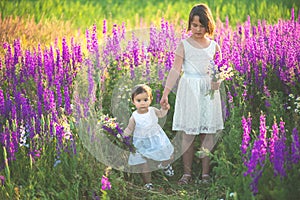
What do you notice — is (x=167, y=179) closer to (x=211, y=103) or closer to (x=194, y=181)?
(x=194, y=181)

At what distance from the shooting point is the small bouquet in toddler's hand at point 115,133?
378 cm

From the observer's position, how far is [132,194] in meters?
3.74

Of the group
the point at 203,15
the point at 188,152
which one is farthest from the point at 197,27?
the point at 188,152

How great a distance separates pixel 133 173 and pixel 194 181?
0.55 meters

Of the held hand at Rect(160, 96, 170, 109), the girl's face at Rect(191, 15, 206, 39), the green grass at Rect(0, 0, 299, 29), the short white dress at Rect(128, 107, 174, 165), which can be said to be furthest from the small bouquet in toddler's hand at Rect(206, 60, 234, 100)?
the green grass at Rect(0, 0, 299, 29)

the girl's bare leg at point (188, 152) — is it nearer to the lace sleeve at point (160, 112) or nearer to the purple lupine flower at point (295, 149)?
the lace sleeve at point (160, 112)

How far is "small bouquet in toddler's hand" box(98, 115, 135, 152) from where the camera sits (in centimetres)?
378

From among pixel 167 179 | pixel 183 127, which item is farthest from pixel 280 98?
pixel 167 179

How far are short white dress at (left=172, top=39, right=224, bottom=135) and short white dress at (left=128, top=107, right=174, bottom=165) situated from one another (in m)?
0.24

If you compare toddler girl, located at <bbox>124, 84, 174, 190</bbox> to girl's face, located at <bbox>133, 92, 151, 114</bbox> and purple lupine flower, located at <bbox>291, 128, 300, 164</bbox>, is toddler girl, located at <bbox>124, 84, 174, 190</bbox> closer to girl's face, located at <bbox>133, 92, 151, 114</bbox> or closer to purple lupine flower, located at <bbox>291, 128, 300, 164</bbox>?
girl's face, located at <bbox>133, 92, 151, 114</bbox>

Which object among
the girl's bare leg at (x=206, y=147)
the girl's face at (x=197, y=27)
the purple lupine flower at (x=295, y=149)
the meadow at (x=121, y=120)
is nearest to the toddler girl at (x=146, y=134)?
the meadow at (x=121, y=120)

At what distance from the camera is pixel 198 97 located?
13.1ft

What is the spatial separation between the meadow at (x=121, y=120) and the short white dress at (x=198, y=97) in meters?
0.15

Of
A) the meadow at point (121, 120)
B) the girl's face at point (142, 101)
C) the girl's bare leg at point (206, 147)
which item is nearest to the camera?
the meadow at point (121, 120)
